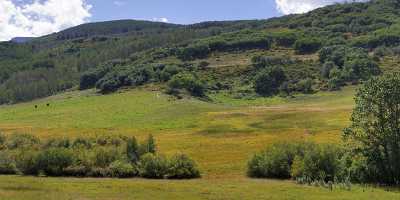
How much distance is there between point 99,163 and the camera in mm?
77562

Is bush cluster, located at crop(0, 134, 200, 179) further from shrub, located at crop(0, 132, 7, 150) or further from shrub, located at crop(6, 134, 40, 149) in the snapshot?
shrub, located at crop(0, 132, 7, 150)

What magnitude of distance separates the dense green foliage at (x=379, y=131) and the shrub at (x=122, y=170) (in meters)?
28.5

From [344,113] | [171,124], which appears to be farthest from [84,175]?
[344,113]

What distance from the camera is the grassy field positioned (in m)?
59.3

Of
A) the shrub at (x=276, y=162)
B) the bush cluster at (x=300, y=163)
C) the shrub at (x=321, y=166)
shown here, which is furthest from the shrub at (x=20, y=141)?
the shrub at (x=321, y=166)

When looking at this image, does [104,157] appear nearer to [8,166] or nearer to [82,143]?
[82,143]

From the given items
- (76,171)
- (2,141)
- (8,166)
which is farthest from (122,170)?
(2,141)

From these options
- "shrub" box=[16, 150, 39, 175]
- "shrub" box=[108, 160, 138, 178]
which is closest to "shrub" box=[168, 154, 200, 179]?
"shrub" box=[108, 160, 138, 178]

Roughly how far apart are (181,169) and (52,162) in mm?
17907

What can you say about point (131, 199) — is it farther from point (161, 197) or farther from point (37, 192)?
point (37, 192)

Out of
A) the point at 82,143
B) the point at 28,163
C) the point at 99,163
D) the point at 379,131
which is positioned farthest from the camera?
the point at 82,143

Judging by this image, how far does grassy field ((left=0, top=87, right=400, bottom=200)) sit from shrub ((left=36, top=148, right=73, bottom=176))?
4233 millimetres

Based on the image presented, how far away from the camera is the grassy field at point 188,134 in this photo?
5934 cm

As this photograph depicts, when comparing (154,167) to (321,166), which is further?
(154,167)
